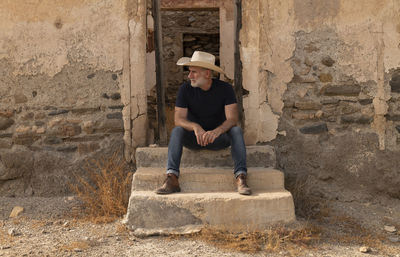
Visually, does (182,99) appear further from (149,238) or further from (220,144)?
(149,238)

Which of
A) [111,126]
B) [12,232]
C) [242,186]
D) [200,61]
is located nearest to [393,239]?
[242,186]

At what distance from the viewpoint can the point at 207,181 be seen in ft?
11.2

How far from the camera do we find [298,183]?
3996 millimetres

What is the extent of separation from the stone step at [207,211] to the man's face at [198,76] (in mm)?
1062

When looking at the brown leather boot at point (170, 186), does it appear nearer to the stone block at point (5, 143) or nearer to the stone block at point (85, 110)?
the stone block at point (85, 110)

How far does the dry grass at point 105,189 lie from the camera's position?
138 inches

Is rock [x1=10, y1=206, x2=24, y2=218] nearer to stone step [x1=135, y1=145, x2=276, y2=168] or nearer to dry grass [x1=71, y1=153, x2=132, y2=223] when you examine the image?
dry grass [x1=71, y1=153, x2=132, y2=223]

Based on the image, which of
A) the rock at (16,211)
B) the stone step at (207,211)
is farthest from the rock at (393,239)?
the rock at (16,211)

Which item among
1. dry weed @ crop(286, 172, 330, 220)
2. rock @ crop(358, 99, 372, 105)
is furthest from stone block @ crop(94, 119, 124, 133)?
rock @ crop(358, 99, 372, 105)

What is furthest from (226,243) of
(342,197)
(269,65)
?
(269,65)

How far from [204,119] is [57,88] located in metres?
1.62

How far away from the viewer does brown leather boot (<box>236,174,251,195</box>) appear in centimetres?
315

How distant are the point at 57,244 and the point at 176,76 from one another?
7.07 meters

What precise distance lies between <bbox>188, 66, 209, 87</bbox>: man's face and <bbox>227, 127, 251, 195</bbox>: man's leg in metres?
0.53
